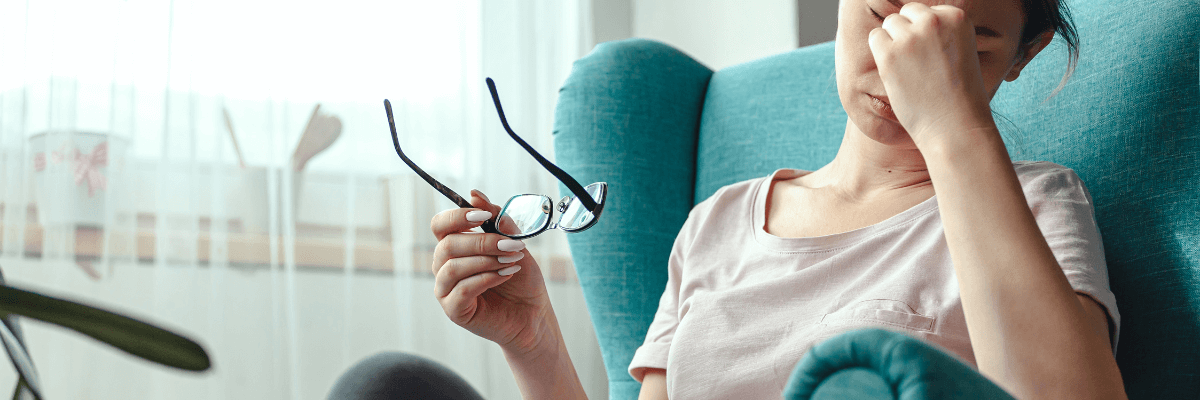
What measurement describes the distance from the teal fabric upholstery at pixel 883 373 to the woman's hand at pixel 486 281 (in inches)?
16.7

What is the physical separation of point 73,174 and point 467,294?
1.13 meters

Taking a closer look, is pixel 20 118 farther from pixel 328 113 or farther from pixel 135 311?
pixel 328 113

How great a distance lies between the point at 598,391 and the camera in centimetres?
218

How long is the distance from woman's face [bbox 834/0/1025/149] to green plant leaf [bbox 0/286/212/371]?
2.07 feet

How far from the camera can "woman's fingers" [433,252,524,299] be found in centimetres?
71

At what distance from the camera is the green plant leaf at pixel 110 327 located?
8.9 inches

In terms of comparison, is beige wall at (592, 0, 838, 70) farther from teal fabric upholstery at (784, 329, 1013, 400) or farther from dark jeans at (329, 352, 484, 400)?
teal fabric upholstery at (784, 329, 1013, 400)

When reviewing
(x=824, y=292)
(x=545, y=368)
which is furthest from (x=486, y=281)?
(x=824, y=292)

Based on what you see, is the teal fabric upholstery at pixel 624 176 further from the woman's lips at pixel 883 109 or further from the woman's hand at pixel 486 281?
the woman's lips at pixel 883 109

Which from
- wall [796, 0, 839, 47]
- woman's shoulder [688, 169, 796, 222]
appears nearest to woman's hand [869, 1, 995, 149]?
woman's shoulder [688, 169, 796, 222]

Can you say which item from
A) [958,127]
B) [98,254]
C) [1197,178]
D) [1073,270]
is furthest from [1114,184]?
[98,254]

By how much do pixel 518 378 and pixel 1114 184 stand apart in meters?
0.66

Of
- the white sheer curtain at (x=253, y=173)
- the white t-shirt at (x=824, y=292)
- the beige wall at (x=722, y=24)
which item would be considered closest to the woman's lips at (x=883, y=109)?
the white t-shirt at (x=824, y=292)

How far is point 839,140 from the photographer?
1.04 meters
